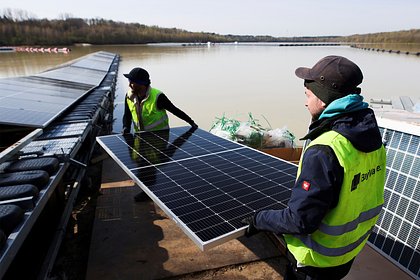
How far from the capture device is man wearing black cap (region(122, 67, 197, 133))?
4.36 metres

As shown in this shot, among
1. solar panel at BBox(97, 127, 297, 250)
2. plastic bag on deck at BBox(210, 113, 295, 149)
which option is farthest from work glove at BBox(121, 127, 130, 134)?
plastic bag on deck at BBox(210, 113, 295, 149)

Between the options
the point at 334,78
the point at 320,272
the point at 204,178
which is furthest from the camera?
the point at 204,178

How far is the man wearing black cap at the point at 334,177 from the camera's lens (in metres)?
1.51

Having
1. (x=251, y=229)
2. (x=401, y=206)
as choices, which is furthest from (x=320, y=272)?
(x=401, y=206)

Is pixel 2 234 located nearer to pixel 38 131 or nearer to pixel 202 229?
pixel 202 229

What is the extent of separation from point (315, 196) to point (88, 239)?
343 cm

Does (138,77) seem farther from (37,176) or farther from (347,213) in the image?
(347,213)

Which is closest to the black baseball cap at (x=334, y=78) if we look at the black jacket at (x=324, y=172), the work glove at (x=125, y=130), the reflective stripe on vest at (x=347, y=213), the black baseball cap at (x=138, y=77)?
the black jacket at (x=324, y=172)

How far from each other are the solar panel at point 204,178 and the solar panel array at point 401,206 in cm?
94

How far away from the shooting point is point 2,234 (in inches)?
72.7

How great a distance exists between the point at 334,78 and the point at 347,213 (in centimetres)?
75

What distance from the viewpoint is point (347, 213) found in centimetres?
165

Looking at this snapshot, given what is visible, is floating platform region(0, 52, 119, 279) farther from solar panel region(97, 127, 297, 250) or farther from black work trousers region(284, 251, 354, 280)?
black work trousers region(284, 251, 354, 280)

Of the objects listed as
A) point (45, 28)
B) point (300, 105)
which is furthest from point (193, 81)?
point (45, 28)
